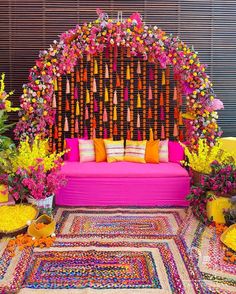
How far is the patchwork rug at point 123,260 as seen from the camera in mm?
3227

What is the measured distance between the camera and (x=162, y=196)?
527cm

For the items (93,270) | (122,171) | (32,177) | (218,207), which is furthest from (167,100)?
(93,270)

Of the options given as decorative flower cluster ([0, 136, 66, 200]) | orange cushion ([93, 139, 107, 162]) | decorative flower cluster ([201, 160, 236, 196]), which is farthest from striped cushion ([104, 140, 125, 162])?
decorative flower cluster ([201, 160, 236, 196])

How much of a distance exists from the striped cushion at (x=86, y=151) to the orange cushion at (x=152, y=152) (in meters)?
0.80

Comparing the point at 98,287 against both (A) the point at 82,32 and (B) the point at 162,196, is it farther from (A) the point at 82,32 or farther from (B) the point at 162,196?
(A) the point at 82,32

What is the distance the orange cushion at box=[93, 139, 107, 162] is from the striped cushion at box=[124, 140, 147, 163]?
0.32m

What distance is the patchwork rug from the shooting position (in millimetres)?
3227

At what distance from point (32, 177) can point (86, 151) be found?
1.36 m

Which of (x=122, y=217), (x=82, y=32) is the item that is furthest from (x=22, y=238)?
(x=82, y=32)

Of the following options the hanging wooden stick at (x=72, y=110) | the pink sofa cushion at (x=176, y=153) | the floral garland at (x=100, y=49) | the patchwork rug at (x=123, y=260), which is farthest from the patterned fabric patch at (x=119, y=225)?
the hanging wooden stick at (x=72, y=110)

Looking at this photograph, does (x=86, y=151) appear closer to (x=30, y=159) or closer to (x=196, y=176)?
(x=30, y=159)

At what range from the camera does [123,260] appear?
3658 millimetres

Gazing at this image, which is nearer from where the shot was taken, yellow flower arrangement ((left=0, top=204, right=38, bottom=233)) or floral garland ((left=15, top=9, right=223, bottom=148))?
yellow flower arrangement ((left=0, top=204, right=38, bottom=233))

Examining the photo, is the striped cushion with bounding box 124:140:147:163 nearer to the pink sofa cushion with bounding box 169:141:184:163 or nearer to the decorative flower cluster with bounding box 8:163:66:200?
the pink sofa cushion with bounding box 169:141:184:163
